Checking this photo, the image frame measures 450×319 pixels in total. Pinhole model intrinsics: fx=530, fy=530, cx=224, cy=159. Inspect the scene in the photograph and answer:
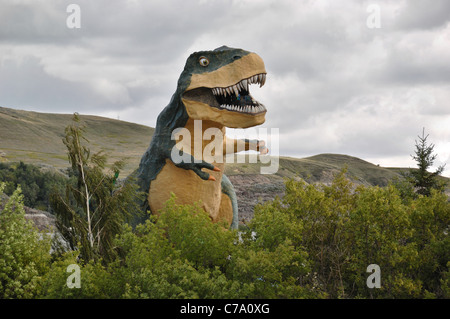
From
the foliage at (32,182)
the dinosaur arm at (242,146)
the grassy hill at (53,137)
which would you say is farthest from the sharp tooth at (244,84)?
the grassy hill at (53,137)

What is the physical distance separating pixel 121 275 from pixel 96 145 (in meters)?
97.5

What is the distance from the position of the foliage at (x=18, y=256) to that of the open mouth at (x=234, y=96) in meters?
3.14

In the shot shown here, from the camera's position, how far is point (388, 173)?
3310 inches

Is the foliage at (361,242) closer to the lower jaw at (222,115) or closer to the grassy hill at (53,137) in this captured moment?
the lower jaw at (222,115)

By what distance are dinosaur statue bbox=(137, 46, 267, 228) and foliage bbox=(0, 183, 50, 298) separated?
6.30ft

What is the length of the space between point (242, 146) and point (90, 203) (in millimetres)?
2926

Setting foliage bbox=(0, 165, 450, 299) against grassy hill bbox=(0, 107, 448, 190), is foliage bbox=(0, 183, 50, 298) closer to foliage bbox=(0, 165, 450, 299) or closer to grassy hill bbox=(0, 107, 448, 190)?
foliage bbox=(0, 165, 450, 299)

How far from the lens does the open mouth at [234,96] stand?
825 centimetres

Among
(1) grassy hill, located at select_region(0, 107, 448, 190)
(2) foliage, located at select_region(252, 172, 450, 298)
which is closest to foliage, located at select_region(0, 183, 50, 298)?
(2) foliage, located at select_region(252, 172, 450, 298)

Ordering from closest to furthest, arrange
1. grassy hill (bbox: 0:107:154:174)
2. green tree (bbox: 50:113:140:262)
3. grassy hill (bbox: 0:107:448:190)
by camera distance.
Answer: green tree (bbox: 50:113:140:262) → grassy hill (bbox: 0:107:448:190) → grassy hill (bbox: 0:107:154:174)

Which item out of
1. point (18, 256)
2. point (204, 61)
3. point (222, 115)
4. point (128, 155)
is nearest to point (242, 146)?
point (222, 115)

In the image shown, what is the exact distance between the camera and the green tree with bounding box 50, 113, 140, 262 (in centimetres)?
794
